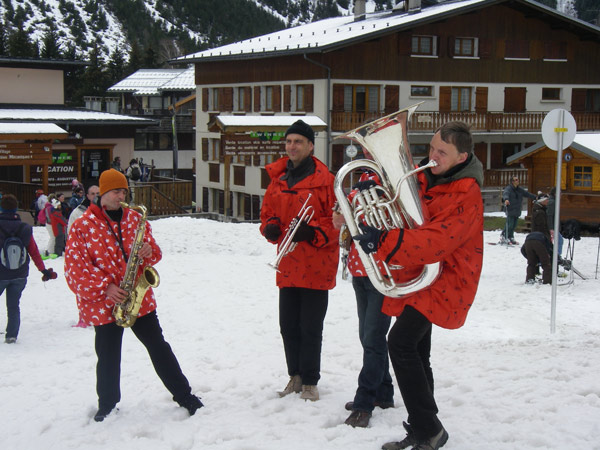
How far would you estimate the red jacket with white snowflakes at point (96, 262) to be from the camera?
5152 mm

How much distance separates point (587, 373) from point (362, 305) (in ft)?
7.69

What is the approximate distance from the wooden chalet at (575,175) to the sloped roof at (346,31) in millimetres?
9973

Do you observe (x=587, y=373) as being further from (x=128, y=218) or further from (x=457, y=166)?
(x=128, y=218)

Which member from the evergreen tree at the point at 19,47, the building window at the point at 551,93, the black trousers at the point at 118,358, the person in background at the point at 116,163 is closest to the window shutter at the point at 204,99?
the person in background at the point at 116,163

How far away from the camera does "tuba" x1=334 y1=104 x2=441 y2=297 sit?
166 inches

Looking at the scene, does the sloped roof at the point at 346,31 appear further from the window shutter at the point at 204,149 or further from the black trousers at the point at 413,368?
the black trousers at the point at 413,368

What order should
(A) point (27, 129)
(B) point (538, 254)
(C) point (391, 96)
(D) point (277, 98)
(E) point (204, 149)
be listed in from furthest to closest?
1. (E) point (204, 149)
2. (D) point (277, 98)
3. (C) point (391, 96)
4. (A) point (27, 129)
5. (B) point (538, 254)

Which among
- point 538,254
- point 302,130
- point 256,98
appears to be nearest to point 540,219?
point 538,254

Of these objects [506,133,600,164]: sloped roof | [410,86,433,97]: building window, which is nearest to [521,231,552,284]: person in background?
[506,133,600,164]: sloped roof

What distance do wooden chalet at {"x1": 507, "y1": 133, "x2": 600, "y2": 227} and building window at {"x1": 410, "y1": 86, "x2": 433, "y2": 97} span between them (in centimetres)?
985

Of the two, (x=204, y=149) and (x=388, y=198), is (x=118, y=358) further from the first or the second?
(x=204, y=149)

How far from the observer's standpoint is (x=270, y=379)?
6211mm

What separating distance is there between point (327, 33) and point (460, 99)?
7.21 metres

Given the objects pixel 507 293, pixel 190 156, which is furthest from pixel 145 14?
pixel 507 293
